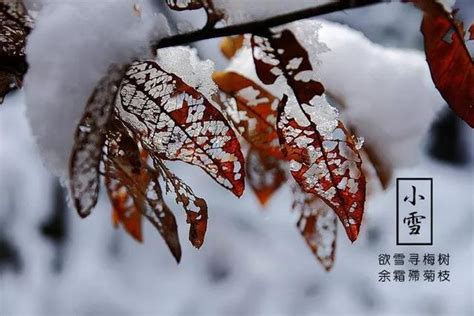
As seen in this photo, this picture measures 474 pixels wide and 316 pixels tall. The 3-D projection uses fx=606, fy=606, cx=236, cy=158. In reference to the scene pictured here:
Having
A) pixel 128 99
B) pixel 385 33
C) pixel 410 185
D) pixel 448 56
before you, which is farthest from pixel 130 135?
pixel 385 33

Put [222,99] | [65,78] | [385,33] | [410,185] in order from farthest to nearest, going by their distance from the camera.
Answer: [385,33] → [410,185] → [222,99] → [65,78]

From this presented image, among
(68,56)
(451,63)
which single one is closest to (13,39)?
(68,56)

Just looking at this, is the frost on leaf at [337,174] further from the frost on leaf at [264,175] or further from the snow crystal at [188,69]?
the frost on leaf at [264,175]

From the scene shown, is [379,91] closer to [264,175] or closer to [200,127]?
[264,175]

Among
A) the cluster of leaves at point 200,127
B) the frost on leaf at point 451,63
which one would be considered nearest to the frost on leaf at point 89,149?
the cluster of leaves at point 200,127

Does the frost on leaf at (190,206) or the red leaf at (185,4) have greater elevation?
the red leaf at (185,4)

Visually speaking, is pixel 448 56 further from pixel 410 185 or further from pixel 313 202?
pixel 410 185
